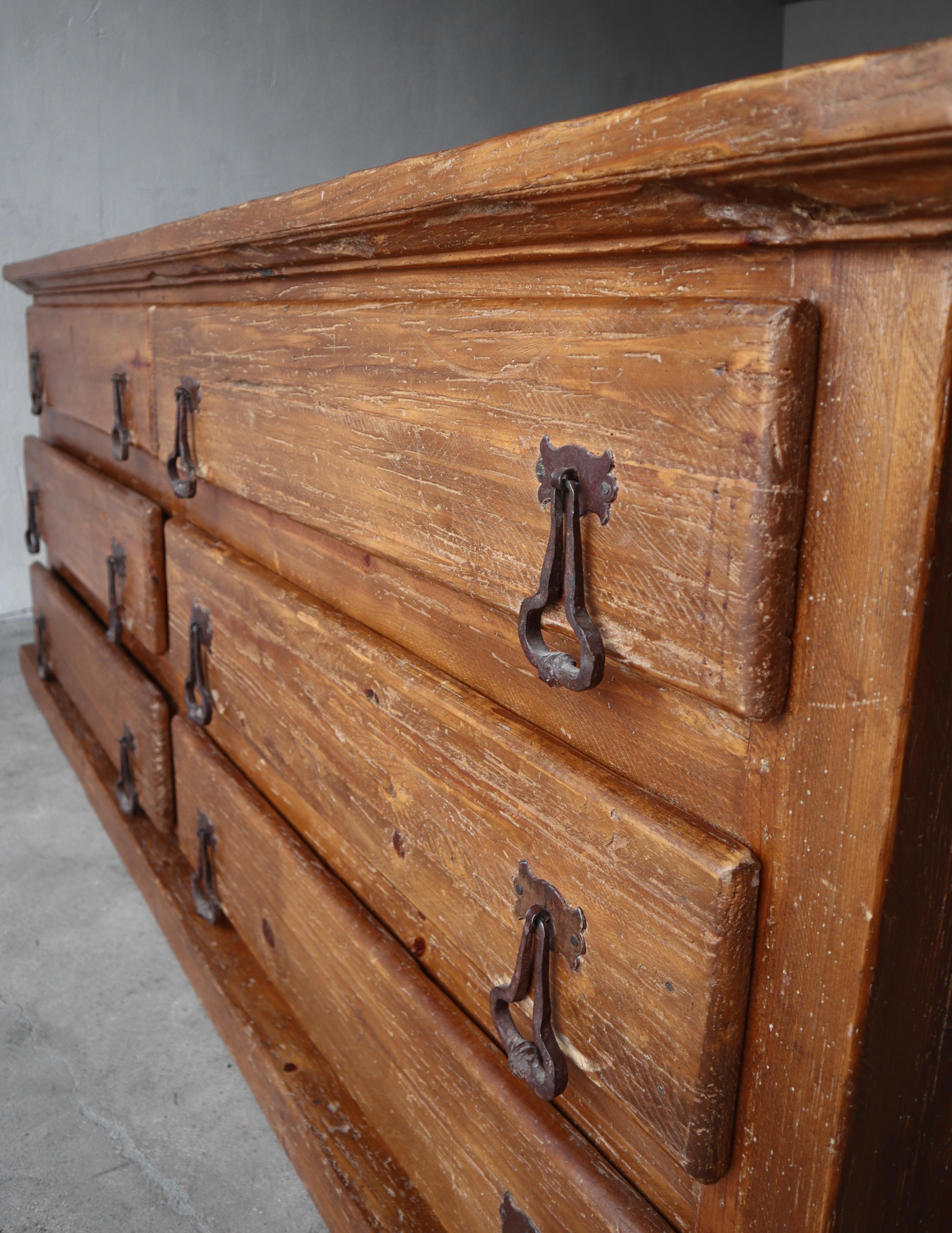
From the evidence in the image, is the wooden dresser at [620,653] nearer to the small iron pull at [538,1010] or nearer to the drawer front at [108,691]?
the small iron pull at [538,1010]

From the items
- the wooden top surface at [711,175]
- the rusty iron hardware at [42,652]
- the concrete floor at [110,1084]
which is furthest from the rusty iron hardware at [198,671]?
the rusty iron hardware at [42,652]

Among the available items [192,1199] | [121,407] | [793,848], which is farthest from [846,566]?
[121,407]

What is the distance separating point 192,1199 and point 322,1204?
0.50ft

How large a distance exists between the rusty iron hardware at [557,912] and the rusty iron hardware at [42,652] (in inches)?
74.2

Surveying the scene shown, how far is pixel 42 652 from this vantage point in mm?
2262

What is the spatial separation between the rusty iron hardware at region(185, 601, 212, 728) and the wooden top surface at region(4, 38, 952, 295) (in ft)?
2.13

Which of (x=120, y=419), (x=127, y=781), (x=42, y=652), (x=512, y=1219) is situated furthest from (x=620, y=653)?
(x=42, y=652)

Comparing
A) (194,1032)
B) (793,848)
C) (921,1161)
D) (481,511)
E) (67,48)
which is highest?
(67,48)

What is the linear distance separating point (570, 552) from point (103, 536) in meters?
1.29

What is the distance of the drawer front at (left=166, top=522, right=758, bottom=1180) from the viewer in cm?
50

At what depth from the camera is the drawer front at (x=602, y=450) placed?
435 mm

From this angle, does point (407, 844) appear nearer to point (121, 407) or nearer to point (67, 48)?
point (121, 407)

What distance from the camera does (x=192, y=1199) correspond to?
102 centimetres

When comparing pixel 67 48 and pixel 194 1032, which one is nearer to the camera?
pixel 194 1032
